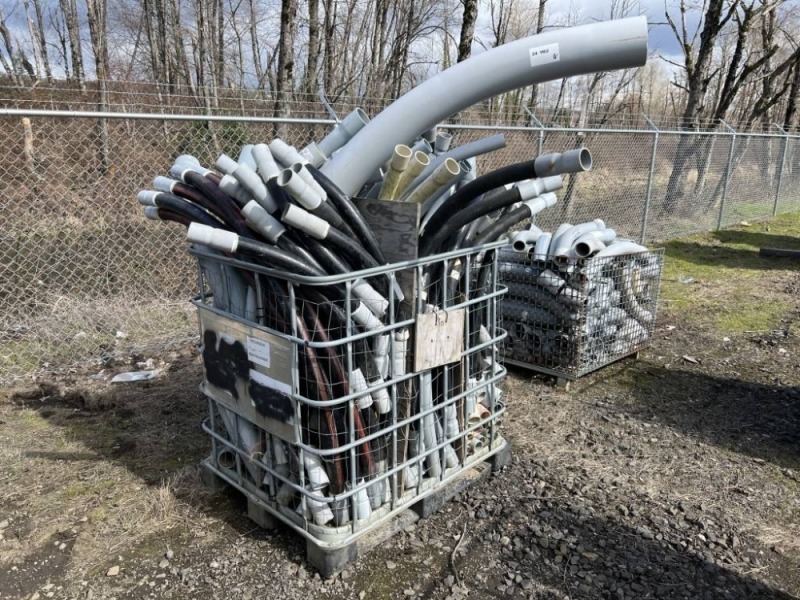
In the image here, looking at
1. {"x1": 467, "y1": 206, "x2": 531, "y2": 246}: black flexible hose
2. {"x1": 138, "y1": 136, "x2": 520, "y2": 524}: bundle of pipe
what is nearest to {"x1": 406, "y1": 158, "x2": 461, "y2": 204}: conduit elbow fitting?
{"x1": 138, "y1": 136, "x2": 520, "y2": 524}: bundle of pipe

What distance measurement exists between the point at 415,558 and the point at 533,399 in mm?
1857

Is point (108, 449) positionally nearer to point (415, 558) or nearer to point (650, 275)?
point (415, 558)

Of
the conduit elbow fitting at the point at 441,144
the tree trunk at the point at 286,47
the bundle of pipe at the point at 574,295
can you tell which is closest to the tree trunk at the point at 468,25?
the tree trunk at the point at 286,47

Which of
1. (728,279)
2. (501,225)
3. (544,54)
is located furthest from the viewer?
(728,279)

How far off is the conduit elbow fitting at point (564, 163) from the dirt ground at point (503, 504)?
5.17 ft

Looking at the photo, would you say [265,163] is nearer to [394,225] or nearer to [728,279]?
[394,225]

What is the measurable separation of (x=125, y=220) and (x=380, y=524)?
538cm

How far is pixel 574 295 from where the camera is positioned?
404 centimetres

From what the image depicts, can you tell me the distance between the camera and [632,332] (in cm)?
454

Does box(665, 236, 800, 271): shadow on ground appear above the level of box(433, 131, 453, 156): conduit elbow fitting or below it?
below

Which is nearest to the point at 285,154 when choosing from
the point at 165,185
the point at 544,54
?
the point at 165,185

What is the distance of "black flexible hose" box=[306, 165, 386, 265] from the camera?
83.7 inches

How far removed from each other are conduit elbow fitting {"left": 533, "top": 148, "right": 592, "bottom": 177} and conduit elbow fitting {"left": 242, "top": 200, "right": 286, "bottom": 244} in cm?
100

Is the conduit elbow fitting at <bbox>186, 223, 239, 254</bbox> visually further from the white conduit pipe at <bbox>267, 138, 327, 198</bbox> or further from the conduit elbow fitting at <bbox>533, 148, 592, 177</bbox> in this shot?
the conduit elbow fitting at <bbox>533, 148, 592, 177</bbox>
